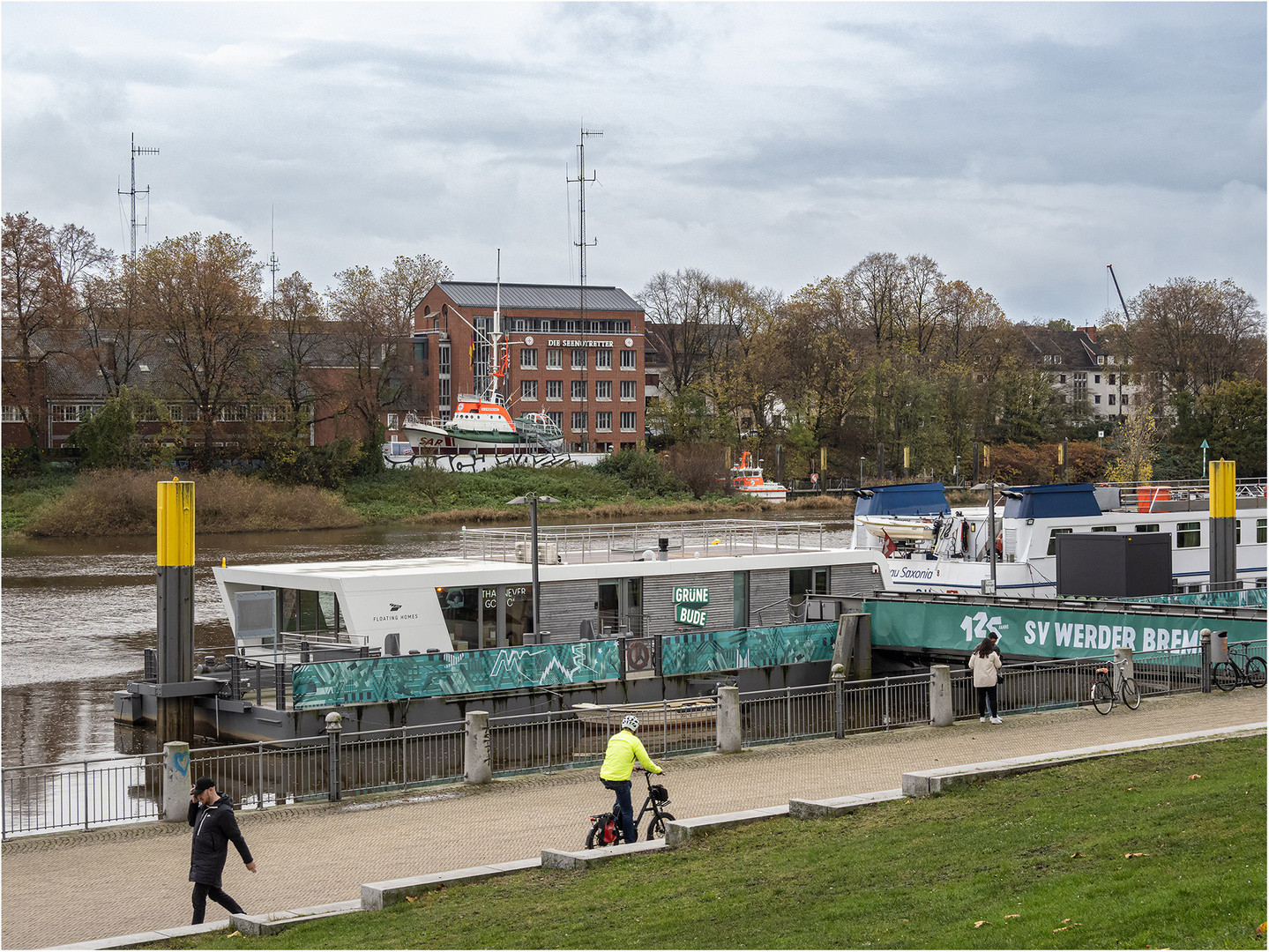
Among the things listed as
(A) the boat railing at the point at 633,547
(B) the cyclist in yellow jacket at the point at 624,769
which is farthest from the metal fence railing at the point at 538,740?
(A) the boat railing at the point at 633,547

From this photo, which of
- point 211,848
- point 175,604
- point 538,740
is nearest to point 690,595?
point 538,740

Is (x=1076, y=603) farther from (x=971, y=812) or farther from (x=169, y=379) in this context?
(x=169, y=379)

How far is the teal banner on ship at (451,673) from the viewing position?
84.8 feet

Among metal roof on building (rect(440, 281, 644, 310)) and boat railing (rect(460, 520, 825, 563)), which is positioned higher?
metal roof on building (rect(440, 281, 644, 310))

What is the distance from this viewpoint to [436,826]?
1791cm

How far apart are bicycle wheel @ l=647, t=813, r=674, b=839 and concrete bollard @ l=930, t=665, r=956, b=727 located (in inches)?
349

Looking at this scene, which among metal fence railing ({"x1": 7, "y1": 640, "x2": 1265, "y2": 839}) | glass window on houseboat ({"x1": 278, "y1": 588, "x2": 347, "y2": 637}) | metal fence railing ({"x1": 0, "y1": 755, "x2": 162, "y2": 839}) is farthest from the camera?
glass window on houseboat ({"x1": 278, "y1": 588, "x2": 347, "y2": 637})

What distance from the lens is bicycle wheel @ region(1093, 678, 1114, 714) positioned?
2370 centimetres

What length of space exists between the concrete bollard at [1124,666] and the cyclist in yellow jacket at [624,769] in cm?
1140

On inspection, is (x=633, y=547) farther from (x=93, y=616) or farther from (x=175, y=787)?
(x=93, y=616)

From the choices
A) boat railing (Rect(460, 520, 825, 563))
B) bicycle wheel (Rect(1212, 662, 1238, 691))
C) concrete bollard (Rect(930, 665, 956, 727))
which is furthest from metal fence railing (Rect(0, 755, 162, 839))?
bicycle wheel (Rect(1212, 662, 1238, 691))

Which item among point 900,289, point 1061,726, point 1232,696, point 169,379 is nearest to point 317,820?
point 1061,726

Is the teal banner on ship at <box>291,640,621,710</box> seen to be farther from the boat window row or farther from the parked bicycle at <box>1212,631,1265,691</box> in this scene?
the boat window row

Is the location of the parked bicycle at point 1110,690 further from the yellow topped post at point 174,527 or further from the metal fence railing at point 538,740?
the yellow topped post at point 174,527
